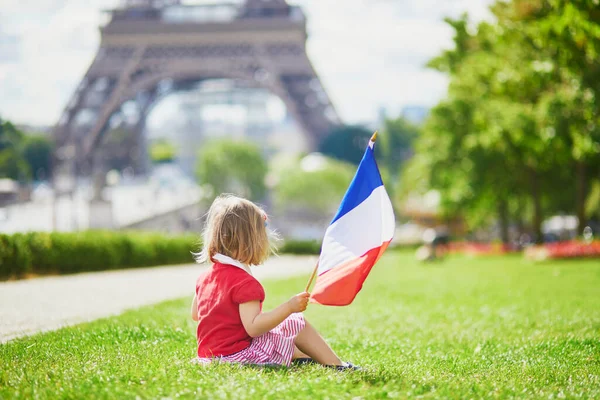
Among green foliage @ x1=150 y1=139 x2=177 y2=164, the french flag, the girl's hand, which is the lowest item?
green foliage @ x1=150 y1=139 x2=177 y2=164

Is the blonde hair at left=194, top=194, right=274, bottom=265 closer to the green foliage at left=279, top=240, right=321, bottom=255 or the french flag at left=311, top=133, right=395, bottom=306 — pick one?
the french flag at left=311, top=133, right=395, bottom=306

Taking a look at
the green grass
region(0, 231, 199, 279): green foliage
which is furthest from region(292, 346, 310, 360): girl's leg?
region(0, 231, 199, 279): green foliage

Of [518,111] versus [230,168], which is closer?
[518,111]

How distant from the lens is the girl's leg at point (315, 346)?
4098mm

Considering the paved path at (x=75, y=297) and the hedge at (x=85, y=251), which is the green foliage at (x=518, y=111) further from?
the hedge at (x=85, y=251)

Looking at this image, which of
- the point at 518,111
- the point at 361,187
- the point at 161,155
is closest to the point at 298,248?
the point at 518,111

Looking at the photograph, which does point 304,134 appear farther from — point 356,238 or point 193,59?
point 356,238

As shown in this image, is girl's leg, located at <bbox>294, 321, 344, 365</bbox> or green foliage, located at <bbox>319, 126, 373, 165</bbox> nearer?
girl's leg, located at <bbox>294, 321, 344, 365</bbox>

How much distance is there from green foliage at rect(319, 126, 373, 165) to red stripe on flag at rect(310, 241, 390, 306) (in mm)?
44310

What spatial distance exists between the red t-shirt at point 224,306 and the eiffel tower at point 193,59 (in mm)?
41967

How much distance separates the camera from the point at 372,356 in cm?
511

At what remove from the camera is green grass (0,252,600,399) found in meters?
3.44

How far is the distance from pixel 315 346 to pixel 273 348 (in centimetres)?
24

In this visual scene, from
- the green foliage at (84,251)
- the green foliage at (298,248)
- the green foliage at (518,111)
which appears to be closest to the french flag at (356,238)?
the green foliage at (518,111)
